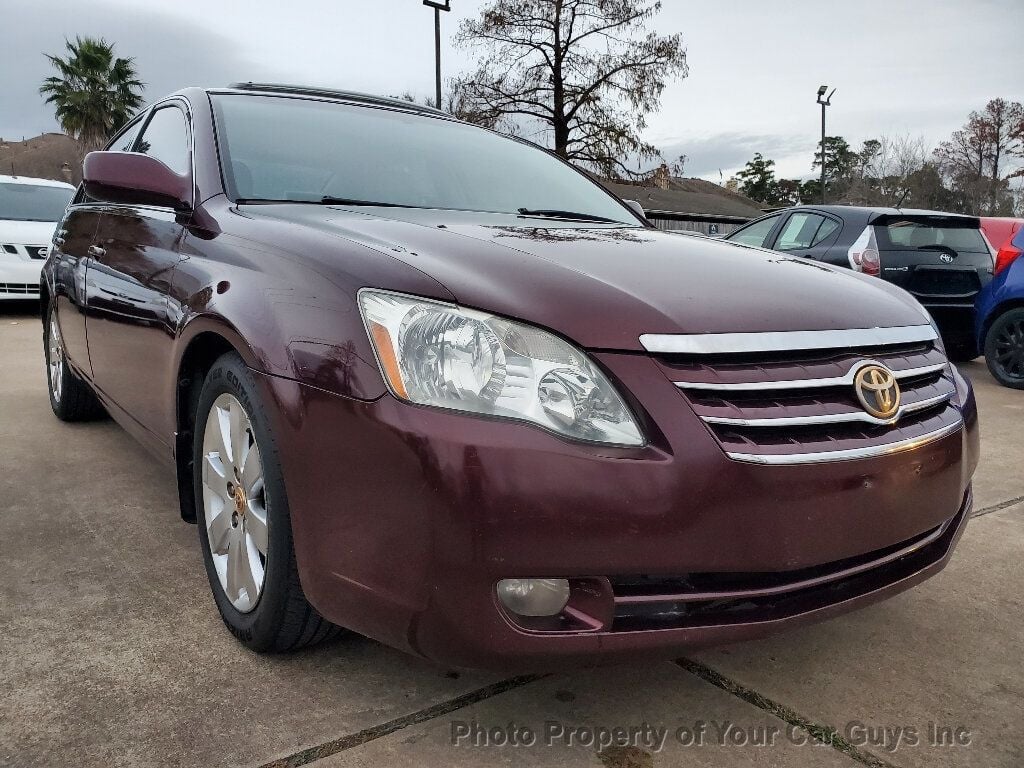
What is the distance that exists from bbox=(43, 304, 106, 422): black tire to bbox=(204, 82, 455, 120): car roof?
5.78 feet

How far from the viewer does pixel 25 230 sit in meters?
9.26

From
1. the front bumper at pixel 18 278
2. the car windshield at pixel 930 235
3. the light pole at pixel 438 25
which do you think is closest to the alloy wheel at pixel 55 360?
the front bumper at pixel 18 278

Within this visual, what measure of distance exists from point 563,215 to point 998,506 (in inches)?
81.2

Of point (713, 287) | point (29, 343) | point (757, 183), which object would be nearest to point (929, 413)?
point (713, 287)

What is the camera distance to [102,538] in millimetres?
2838

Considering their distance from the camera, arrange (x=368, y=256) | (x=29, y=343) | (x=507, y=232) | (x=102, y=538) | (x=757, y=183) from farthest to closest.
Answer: (x=757, y=183)
(x=29, y=343)
(x=102, y=538)
(x=507, y=232)
(x=368, y=256)

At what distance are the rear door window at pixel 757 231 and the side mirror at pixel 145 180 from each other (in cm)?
581

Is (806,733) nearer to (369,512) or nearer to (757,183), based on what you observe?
(369,512)

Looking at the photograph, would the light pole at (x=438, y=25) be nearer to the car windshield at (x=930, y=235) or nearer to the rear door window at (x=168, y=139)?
the car windshield at (x=930, y=235)

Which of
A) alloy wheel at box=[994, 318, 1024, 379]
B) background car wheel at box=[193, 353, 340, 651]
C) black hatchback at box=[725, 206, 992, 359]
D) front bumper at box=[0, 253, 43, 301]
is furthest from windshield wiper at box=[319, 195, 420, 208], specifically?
front bumper at box=[0, 253, 43, 301]

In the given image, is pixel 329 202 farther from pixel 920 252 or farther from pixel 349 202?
pixel 920 252

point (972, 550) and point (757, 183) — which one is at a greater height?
point (757, 183)

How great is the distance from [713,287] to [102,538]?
2.14m

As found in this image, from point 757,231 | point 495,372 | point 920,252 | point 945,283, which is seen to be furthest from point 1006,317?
point 495,372
